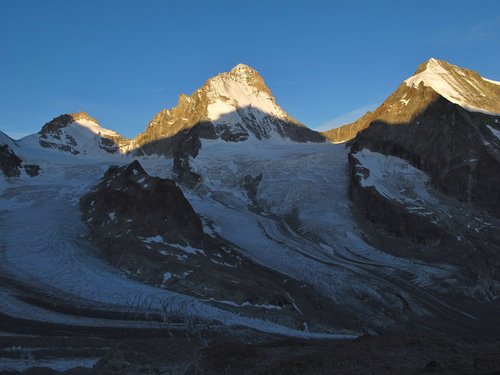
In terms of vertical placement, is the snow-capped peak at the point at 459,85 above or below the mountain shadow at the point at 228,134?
above

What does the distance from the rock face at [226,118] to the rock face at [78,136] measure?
796 centimetres

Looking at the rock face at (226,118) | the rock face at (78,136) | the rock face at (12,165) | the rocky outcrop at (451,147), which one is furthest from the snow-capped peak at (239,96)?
the rocky outcrop at (451,147)

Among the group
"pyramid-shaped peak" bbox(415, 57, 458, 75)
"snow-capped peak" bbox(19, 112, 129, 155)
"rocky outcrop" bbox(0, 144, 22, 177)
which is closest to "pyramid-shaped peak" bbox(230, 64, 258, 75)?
"snow-capped peak" bbox(19, 112, 129, 155)

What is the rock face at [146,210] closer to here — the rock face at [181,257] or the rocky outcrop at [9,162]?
the rock face at [181,257]

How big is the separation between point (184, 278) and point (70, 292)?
1068 centimetres

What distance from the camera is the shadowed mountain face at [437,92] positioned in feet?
367

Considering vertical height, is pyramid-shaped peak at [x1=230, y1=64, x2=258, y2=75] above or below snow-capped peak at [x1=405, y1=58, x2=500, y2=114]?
above

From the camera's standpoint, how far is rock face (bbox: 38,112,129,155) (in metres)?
167

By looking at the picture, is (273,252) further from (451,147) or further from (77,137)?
(77,137)

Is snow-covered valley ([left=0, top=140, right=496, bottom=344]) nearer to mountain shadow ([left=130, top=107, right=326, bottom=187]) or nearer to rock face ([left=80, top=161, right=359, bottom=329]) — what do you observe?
rock face ([left=80, top=161, right=359, bottom=329])

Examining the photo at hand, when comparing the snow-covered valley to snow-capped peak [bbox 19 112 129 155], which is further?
snow-capped peak [bbox 19 112 129 155]

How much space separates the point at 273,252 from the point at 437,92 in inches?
2257

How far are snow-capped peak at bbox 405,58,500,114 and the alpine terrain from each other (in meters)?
0.61

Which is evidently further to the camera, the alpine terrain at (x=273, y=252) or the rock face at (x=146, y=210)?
the rock face at (x=146, y=210)
